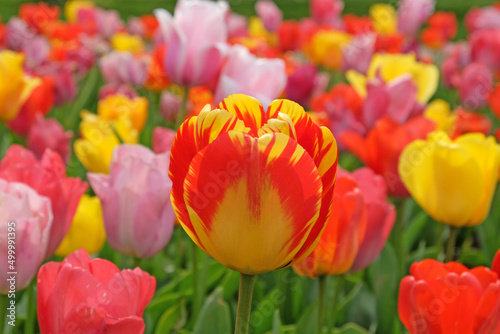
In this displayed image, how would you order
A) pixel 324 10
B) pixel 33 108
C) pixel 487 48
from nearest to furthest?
pixel 33 108 < pixel 487 48 < pixel 324 10

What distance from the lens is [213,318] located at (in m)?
1.12

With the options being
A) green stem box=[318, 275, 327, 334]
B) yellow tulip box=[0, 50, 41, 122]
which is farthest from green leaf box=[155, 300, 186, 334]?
yellow tulip box=[0, 50, 41, 122]

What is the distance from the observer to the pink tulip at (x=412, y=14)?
13.2 feet

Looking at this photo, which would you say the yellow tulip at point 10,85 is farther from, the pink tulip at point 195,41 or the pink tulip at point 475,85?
the pink tulip at point 475,85

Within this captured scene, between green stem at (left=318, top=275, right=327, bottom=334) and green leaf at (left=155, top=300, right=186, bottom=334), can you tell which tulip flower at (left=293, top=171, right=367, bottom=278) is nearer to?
green stem at (left=318, top=275, right=327, bottom=334)

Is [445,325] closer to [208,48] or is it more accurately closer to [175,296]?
[175,296]

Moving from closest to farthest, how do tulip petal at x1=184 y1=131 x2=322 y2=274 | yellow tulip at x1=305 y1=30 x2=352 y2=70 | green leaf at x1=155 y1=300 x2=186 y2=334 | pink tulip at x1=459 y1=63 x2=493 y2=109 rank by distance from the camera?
tulip petal at x1=184 y1=131 x2=322 y2=274
green leaf at x1=155 y1=300 x2=186 y2=334
pink tulip at x1=459 y1=63 x2=493 y2=109
yellow tulip at x1=305 y1=30 x2=352 y2=70

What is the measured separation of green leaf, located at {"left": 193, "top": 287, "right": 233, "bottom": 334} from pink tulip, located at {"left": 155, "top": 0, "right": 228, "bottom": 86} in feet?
2.31

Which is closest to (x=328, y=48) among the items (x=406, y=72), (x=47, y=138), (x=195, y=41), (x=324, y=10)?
(x=324, y=10)

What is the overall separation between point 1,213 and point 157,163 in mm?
311

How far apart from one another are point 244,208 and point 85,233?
2.25ft

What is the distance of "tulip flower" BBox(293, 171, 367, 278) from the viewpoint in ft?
3.28

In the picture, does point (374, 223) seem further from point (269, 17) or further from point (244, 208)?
point (269, 17)

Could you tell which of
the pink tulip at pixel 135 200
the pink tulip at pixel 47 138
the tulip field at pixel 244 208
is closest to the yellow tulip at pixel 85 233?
the tulip field at pixel 244 208
